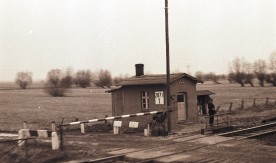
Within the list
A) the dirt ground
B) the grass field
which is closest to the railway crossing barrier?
the dirt ground

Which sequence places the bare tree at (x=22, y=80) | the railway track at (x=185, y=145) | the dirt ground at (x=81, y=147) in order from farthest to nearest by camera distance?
the bare tree at (x=22, y=80) < the dirt ground at (x=81, y=147) < the railway track at (x=185, y=145)

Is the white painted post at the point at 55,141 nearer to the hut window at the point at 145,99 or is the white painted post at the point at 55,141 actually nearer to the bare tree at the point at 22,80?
the hut window at the point at 145,99

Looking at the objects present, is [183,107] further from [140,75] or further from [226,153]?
[226,153]

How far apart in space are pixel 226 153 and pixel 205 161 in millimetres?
1416

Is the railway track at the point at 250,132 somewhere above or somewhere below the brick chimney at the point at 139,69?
below

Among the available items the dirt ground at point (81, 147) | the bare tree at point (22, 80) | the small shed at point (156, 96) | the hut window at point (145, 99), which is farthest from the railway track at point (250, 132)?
the bare tree at point (22, 80)

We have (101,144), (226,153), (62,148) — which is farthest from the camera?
(101,144)

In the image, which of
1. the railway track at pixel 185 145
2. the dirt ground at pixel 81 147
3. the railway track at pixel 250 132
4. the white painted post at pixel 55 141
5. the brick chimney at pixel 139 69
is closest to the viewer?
the railway track at pixel 185 145

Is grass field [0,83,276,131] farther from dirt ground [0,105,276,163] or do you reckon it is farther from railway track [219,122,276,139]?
railway track [219,122,276,139]

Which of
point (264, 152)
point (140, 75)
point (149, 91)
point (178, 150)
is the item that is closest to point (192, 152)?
point (178, 150)

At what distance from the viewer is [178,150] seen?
45.1ft

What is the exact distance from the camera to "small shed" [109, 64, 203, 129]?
71.8ft

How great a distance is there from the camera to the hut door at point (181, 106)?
22797 mm

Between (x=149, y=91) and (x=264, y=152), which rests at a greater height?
(x=149, y=91)
